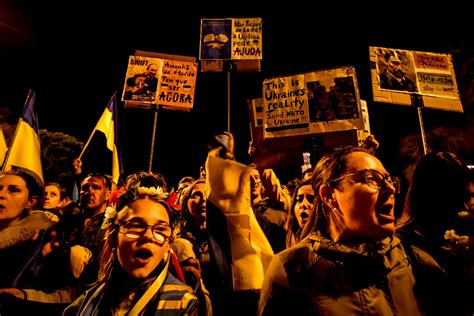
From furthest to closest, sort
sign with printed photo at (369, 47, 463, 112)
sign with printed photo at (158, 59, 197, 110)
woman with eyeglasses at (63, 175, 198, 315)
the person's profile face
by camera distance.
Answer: sign with printed photo at (158, 59, 197, 110), sign with printed photo at (369, 47, 463, 112), the person's profile face, woman with eyeglasses at (63, 175, 198, 315)

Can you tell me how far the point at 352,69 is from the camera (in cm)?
471

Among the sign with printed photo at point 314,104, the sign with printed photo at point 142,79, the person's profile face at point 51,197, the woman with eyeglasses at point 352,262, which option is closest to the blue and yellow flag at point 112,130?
the sign with printed photo at point 142,79

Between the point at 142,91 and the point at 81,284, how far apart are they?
13.6 feet

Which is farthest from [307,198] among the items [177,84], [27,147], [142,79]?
[142,79]

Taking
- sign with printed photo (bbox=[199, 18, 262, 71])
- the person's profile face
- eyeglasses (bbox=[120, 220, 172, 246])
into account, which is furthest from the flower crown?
sign with printed photo (bbox=[199, 18, 262, 71])

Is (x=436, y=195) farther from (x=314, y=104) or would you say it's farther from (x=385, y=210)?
(x=314, y=104)

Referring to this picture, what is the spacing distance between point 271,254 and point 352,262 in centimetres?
43

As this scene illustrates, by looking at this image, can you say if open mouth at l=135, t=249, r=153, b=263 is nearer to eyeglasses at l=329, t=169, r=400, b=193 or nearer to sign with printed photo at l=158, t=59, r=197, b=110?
eyeglasses at l=329, t=169, r=400, b=193

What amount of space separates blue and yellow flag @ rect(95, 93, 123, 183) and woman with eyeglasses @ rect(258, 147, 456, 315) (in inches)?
220

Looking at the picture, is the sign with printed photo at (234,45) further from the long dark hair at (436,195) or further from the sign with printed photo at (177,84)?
the long dark hair at (436,195)

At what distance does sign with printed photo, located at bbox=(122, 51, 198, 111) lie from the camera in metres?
6.30

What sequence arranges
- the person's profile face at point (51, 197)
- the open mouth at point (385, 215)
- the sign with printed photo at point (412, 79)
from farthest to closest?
the sign with printed photo at point (412, 79)
the person's profile face at point (51, 197)
the open mouth at point (385, 215)

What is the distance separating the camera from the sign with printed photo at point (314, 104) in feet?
15.2

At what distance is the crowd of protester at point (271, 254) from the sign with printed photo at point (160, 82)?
3471mm
